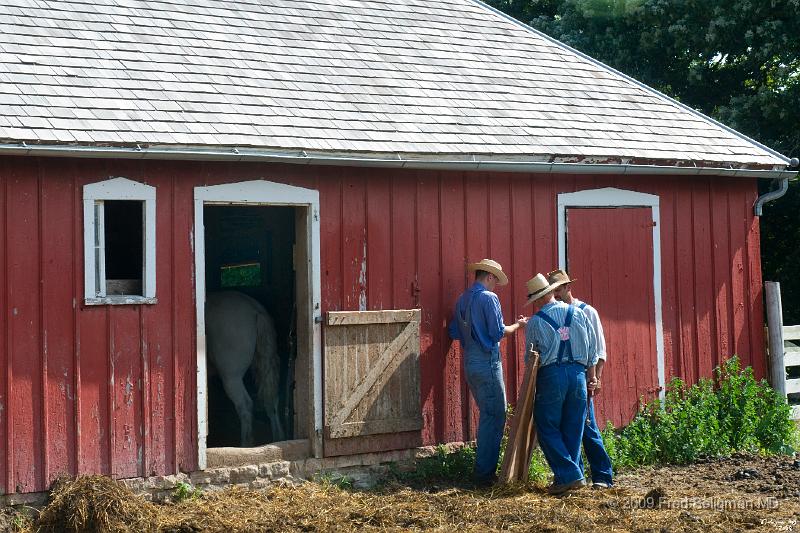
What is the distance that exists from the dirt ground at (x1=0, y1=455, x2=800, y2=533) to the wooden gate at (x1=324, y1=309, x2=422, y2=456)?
1.48 feet

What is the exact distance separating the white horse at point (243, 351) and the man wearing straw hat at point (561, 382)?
2.82 metres

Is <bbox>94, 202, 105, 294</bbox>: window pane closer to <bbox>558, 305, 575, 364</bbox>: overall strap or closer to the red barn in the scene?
the red barn

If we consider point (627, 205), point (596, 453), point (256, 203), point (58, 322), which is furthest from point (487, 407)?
point (58, 322)

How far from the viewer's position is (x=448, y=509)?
846 cm

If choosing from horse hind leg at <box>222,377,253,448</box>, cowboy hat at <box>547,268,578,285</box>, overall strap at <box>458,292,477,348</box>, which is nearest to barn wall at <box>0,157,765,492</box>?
overall strap at <box>458,292,477,348</box>

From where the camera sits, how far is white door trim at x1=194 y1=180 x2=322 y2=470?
28.8 feet

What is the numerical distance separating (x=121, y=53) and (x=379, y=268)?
9.61 ft

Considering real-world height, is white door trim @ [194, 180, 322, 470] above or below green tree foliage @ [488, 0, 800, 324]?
below

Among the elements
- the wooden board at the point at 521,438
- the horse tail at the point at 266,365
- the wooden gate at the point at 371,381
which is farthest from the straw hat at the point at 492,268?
the horse tail at the point at 266,365

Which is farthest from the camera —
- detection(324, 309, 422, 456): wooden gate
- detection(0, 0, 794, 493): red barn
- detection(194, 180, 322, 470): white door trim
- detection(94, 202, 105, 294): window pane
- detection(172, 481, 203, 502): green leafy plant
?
detection(324, 309, 422, 456): wooden gate

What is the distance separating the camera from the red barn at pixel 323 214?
819 centimetres

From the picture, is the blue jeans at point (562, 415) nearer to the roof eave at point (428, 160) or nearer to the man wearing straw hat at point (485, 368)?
the man wearing straw hat at point (485, 368)

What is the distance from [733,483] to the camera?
9.73 m

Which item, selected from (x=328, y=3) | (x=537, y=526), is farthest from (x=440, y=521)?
(x=328, y=3)
